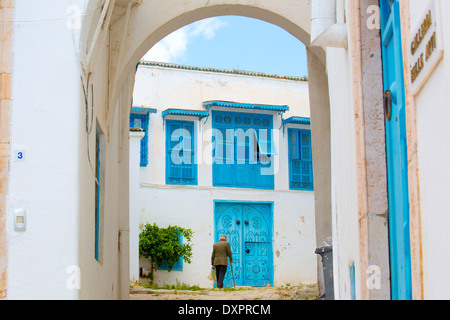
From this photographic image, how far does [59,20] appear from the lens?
6.05 metres

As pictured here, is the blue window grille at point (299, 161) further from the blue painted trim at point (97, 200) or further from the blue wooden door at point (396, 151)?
the blue wooden door at point (396, 151)

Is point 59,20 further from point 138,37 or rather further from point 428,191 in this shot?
point 428,191

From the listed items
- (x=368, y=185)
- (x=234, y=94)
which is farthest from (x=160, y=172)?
(x=368, y=185)

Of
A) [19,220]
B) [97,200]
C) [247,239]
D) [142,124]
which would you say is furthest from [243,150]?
[19,220]

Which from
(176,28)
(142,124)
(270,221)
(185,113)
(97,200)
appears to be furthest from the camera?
(270,221)

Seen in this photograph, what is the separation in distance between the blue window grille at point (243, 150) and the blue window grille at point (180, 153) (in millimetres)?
659

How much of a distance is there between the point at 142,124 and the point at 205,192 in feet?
8.42

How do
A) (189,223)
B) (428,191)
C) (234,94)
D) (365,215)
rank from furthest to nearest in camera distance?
(234,94) → (189,223) → (365,215) → (428,191)

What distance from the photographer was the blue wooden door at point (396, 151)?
12.8ft

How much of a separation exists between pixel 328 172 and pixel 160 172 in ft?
32.8

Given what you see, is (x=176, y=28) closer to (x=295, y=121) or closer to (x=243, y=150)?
(x=243, y=150)

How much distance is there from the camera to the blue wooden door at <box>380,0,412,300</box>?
154 inches

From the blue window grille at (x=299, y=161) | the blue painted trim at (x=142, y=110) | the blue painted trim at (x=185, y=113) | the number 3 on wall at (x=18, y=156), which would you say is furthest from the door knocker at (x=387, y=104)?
the blue window grille at (x=299, y=161)

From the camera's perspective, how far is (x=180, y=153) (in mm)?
19453
